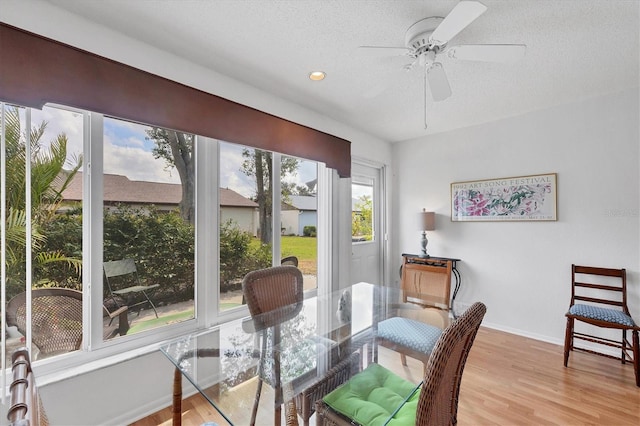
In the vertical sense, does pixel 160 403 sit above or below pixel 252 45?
below

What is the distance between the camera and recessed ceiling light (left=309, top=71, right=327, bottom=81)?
88.0 inches

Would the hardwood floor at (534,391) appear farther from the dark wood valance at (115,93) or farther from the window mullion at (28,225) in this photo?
the dark wood valance at (115,93)

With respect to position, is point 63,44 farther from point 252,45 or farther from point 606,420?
point 606,420

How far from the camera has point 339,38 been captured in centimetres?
181

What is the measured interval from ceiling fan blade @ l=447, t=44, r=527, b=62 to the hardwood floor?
222 cm

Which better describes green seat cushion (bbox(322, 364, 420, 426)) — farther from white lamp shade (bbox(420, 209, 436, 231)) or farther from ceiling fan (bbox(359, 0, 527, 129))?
white lamp shade (bbox(420, 209, 436, 231))

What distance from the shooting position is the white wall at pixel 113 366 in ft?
4.96

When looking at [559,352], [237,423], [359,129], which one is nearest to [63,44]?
[237,423]

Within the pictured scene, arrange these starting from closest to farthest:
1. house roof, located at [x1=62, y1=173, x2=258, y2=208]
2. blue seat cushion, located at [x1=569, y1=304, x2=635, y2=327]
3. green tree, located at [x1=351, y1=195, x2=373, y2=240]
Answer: house roof, located at [x1=62, y1=173, x2=258, y2=208]
blue seat cushion, located at [x1=569, y1=304, x2=635, y2=327]
green tree, located at [x1=351, y1=195, x2=373, y2=240]

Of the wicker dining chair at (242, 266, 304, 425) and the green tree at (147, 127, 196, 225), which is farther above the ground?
the green tree at (147, 127, 196, 225)

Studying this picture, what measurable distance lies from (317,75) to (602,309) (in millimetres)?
3163

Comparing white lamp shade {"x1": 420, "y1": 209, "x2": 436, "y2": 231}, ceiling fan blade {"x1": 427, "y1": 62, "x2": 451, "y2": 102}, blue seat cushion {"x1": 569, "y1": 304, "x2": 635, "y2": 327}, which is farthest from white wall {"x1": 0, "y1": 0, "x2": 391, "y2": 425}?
blue seat cushion {"x1": 569, "y1": 304, "x2": 635, "y2": 327}

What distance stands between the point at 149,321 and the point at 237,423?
50.6 inches

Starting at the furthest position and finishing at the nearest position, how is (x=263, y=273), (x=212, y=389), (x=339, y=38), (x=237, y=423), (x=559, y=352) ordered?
(x=559, y=352), (x=263, y=273), (x=339, y=38), (x=212, y=389), (x=237, y=423)
